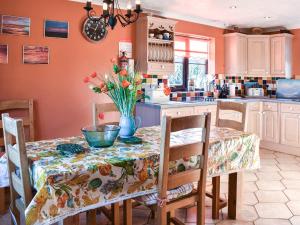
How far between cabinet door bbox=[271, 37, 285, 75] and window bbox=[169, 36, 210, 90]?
1.24m

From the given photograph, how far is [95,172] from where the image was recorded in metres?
1.66

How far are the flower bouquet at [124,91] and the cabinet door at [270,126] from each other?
3577 mm

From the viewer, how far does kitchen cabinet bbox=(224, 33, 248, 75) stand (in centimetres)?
570

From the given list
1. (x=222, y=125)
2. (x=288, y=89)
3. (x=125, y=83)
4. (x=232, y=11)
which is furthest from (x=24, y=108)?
(x=288, y=89)

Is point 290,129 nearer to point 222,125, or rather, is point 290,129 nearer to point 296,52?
point 296,52

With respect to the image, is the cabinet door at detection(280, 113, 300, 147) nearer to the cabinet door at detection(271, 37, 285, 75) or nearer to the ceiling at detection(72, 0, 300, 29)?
the cabinet door at detection(271, 37, 285, 75)

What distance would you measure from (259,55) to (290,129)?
1.62 m

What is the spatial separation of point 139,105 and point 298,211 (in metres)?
2.55

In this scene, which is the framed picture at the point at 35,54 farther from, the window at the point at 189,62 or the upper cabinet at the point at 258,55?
the upper cabinet at the point at 258,55

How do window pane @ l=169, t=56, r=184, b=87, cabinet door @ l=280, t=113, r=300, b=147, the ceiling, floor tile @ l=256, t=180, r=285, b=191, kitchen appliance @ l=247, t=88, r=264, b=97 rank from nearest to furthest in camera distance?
floor tile @ l=256, t=180, r=285, b=191 < the ceiling < cabinet door @ l=280, t=113, r=300, b=147 < window pane @ l=169, t=56, r=184, b=87 < kitchen appliance @ l=247, t=88, r=264, b=97

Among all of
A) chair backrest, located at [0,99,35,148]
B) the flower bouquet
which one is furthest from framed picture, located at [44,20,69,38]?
the flower bouquet

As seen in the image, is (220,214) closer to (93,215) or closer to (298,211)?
(298,211)

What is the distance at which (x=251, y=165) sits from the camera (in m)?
2.56

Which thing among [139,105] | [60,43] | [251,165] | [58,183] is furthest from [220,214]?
[60,43]
